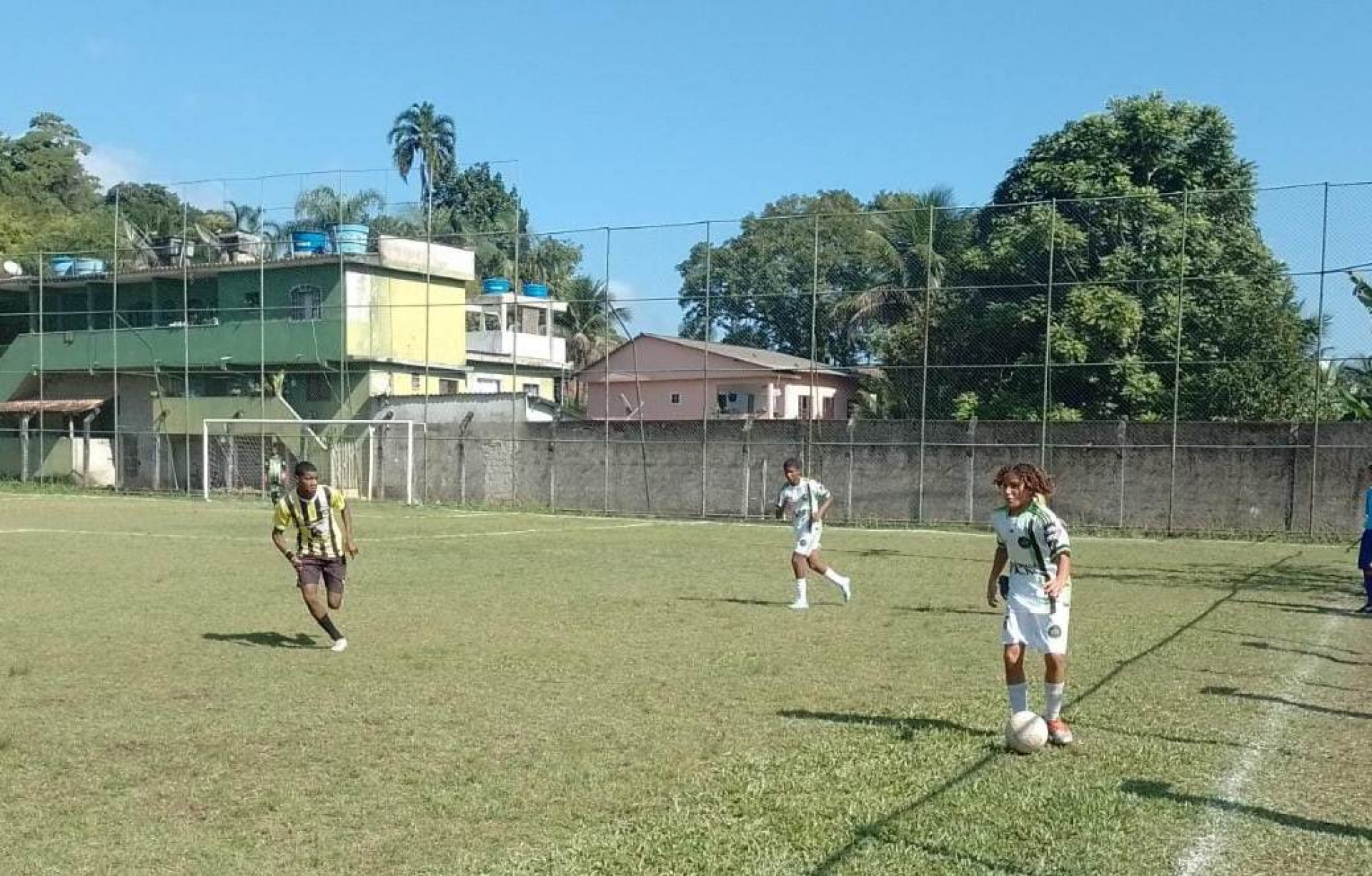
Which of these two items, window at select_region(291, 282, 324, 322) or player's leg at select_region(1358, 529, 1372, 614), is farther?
window at select_region(291, 282, 324, 322)

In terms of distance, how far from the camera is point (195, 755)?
7.54 meters

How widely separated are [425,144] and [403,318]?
135 ft

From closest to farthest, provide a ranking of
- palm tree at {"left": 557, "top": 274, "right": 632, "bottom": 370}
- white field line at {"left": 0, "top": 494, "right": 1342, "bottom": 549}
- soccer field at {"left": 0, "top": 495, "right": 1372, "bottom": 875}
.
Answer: soccer field at {"left": 0, "top": 495, "right": 1372, "bottom": 875} → white field line at {"left": 0, "top": 494, "right": 1342, "bottom": 549} → palm tree at {"left": 557, "top": 274, "right": 632, "bottom": 370}

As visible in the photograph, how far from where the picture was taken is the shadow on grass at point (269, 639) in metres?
11.8

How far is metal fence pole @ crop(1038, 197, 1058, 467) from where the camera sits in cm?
2992

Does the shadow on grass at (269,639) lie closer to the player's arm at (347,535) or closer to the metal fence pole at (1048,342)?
the player's arm at (347,535)

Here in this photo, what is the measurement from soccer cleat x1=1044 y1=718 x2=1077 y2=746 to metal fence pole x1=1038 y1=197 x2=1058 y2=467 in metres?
22.8

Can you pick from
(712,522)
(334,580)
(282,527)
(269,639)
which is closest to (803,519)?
(334,580)

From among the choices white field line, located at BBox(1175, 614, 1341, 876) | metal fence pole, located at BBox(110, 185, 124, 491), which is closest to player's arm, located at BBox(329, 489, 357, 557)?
white field line, located at BBox(1175, 614, 1341, 876)

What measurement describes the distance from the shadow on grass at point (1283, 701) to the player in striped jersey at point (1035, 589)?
218cm

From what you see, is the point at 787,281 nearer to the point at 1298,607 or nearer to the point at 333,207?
the point at 333,207

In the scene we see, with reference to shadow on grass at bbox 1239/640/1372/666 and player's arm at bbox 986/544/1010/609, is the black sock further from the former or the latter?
shadow on grass at bbox 1239/640/1372/666

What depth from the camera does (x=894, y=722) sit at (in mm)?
8438

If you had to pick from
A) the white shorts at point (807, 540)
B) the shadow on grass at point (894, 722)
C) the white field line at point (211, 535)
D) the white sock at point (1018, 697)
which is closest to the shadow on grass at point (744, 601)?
the white shorts at point (807, 540)
